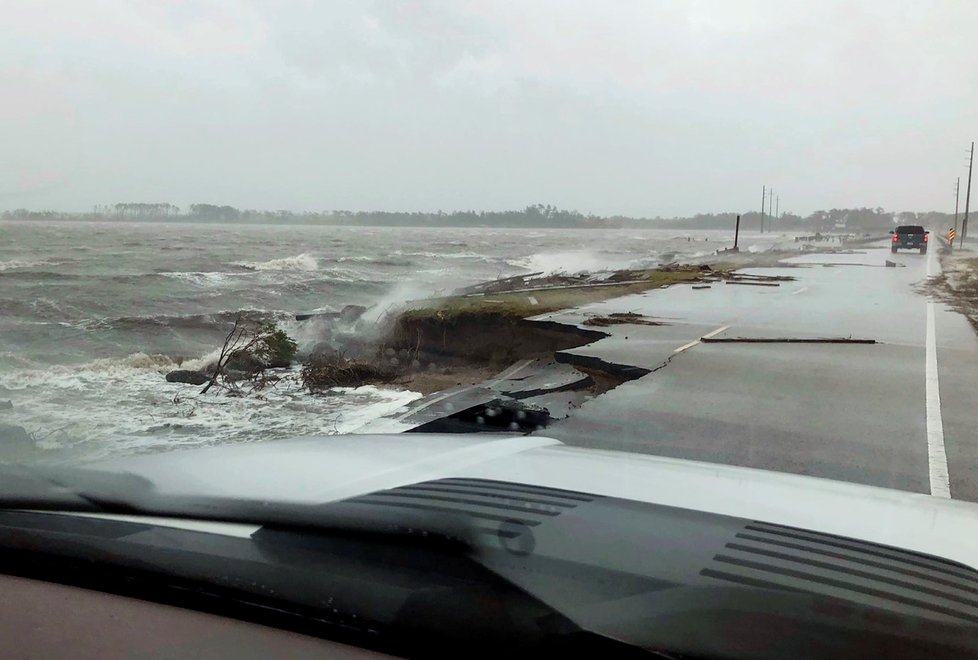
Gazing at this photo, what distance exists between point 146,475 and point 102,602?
808 mm

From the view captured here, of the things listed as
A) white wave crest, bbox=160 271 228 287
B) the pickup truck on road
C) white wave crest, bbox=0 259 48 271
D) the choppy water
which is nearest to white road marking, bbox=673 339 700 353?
the choppy water

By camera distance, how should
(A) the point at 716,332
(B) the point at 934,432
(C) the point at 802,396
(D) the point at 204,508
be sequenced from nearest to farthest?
1. (D) the point at 204,508
2. (B) the point at 934,432
3. (C) the point at 802,396
4. (A) the point at 716,332

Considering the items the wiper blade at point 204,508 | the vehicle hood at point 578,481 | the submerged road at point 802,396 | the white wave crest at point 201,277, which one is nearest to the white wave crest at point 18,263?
the white wave crest at point 201,277

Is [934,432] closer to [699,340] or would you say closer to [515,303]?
[699,340]

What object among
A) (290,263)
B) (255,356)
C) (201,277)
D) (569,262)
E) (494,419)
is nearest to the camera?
(494,419)

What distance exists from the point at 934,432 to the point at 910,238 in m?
31.5

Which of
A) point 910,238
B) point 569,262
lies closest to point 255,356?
point 569,262

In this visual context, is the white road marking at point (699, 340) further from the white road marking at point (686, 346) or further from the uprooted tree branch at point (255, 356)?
the uprooted tree branch at point (255, 356)

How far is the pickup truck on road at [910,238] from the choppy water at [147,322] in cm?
2532

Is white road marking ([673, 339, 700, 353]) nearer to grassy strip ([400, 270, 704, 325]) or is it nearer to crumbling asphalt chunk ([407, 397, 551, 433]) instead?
grassy strip ([400, 270, 704, 325])

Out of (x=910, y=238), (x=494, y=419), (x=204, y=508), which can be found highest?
(x=910, y=238)

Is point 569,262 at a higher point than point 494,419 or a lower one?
higher

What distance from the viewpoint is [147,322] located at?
31.9 ft

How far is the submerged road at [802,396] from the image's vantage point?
532 centimetres
